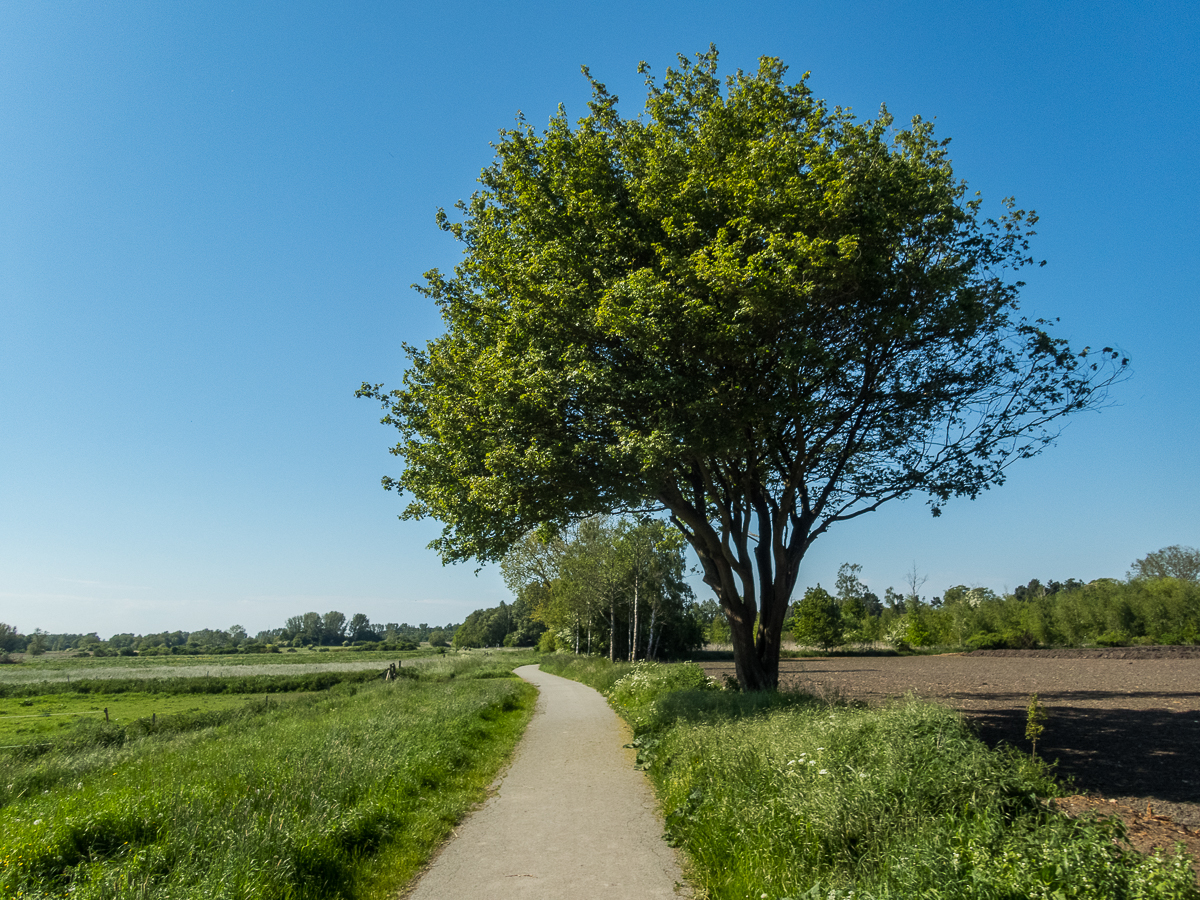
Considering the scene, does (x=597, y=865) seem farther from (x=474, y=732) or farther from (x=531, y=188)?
(x=531, y=188)

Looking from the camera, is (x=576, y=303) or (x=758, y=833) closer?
(x=758, y=833)

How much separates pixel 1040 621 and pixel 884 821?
6326 cm

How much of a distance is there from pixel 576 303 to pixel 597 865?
8758mm

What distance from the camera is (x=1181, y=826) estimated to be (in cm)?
584

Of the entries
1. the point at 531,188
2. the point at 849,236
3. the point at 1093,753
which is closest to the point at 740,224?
the point at 849,236

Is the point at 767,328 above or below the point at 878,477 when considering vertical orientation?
above

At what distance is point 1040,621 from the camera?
177ft

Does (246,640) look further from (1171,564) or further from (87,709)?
(1171,564)

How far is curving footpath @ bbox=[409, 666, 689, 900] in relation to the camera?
215 inches

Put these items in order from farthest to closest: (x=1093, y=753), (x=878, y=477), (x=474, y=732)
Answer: (x=878, y=477)
(x=474, y=732)
(x=1093, y=753)

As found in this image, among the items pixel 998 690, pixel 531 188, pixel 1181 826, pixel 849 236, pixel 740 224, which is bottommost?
pixel 998 690

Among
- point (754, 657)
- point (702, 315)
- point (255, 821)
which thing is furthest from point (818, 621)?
point (255, 821)

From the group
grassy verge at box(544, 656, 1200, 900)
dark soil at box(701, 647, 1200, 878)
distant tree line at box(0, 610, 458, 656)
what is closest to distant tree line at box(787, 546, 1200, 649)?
dark soil at box(701, 647, 1200, 878)

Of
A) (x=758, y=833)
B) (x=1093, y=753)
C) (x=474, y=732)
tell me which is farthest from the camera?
(x=474, y=732)
